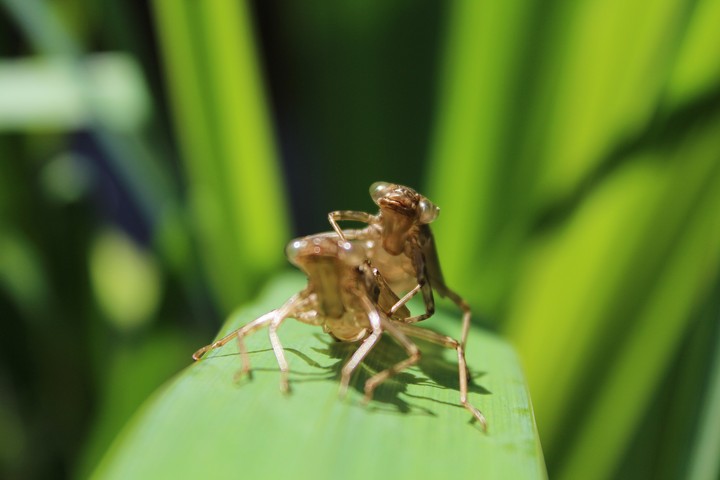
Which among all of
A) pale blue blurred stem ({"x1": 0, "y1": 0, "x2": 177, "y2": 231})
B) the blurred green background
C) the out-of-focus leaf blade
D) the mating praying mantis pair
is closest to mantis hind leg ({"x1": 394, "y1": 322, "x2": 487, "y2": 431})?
the mating praying mantis pair

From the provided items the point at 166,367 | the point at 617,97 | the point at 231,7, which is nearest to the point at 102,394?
the point at 166,367

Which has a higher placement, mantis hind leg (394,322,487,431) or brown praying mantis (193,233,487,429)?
brown praying mantis (193,233,487,429)

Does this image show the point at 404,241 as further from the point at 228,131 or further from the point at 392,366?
the point at 228,131

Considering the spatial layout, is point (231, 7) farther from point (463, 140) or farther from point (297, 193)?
point (297, 193)

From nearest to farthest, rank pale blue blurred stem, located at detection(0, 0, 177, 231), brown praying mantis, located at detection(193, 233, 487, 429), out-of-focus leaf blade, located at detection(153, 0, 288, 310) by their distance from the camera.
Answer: brown praying mantis, located at detection(193, 233, 487, 429)
out-of-focus leaf blade, located at detection(153, 0, 288, 310)
pale blue blurred stem, located at detection(0, 0, 177, 231)

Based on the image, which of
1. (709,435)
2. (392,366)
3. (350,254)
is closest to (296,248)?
(350,254)

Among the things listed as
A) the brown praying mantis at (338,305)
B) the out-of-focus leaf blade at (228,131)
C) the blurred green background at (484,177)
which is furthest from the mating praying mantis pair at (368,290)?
the out-of-focus leaf blade at (228,131)

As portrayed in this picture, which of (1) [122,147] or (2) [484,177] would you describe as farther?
(1) [122,147]

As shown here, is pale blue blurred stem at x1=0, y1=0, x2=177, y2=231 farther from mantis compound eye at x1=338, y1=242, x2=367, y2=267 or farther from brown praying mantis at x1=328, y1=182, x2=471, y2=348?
mantis compound eye at x1=338, y1=242, x2=367, y2=267

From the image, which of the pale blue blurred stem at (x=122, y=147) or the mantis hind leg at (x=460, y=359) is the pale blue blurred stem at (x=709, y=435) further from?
the pale blue blurred stem at (x=122, y=147)
